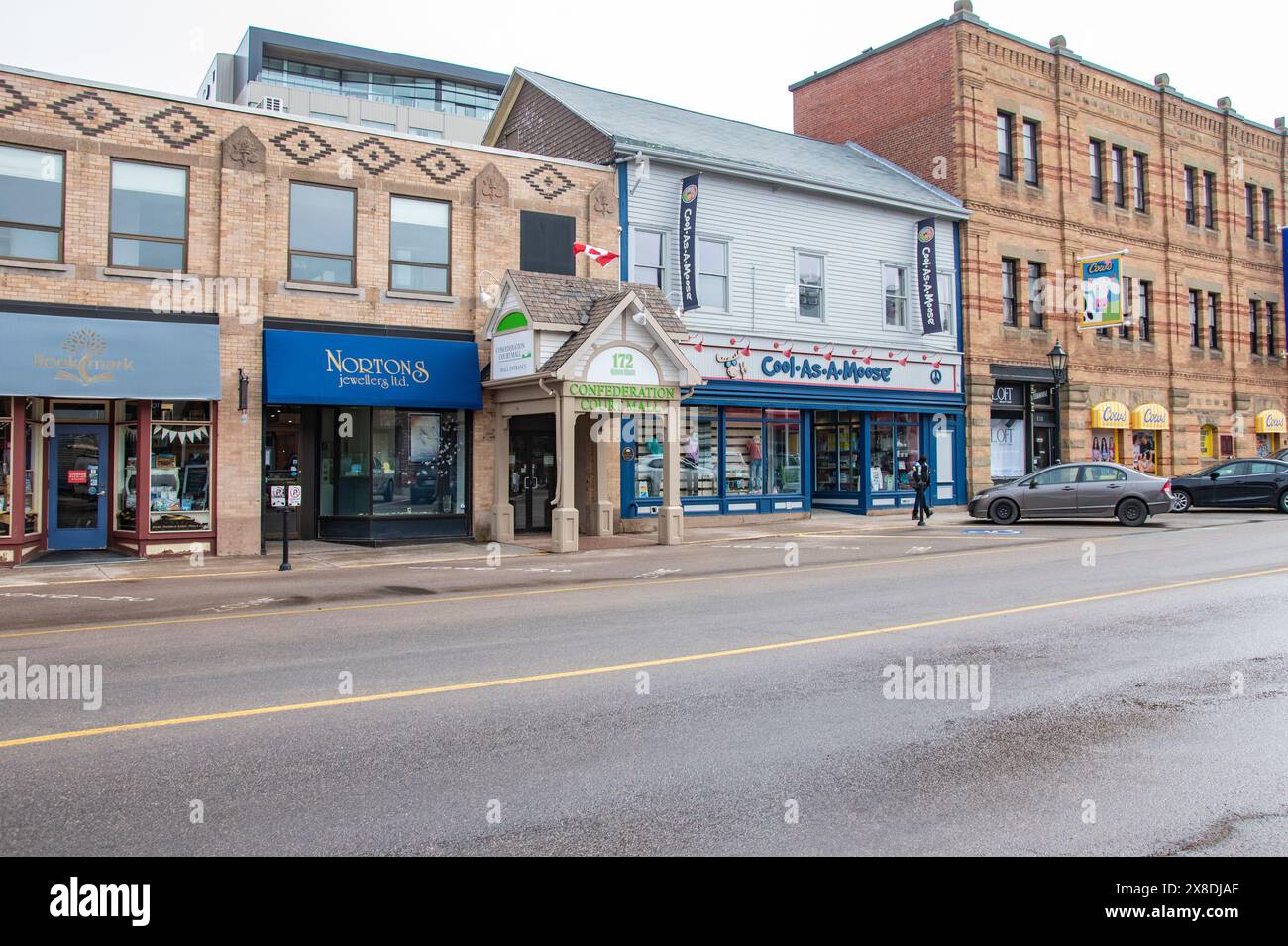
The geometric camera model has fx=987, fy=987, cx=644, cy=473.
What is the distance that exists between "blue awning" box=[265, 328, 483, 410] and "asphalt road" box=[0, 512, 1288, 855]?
6.84 m

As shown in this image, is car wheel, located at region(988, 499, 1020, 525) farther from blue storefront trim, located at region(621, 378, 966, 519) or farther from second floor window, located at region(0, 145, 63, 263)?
second floor window, located at region(0, 145, 63, 263)

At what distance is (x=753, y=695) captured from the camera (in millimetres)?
6883

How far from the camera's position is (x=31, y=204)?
16.6 m

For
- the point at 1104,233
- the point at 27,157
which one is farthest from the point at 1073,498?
the point at 27,157

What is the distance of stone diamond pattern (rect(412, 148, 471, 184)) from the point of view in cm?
2027

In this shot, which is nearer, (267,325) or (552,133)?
(267,325)

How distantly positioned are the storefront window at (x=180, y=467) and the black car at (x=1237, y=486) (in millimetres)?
23178

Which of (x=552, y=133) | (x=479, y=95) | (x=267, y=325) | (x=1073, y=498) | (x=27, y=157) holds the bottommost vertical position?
(x=1073, y=498)

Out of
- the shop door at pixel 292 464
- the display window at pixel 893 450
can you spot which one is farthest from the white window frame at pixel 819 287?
the shop door at pixel 292 464

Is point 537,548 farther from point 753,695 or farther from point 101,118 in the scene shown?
point 753,695

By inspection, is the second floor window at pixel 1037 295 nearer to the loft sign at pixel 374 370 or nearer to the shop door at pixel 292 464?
the loft sign at pixel 374 370

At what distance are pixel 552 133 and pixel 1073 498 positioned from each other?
15.4 m

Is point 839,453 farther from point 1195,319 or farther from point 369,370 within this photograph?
point 1195,319

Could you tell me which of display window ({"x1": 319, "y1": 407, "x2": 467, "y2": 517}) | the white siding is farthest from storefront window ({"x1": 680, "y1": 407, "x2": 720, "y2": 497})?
display window ({"x1": 319, "y1": 407, "x2": 467, "y2": 517})
